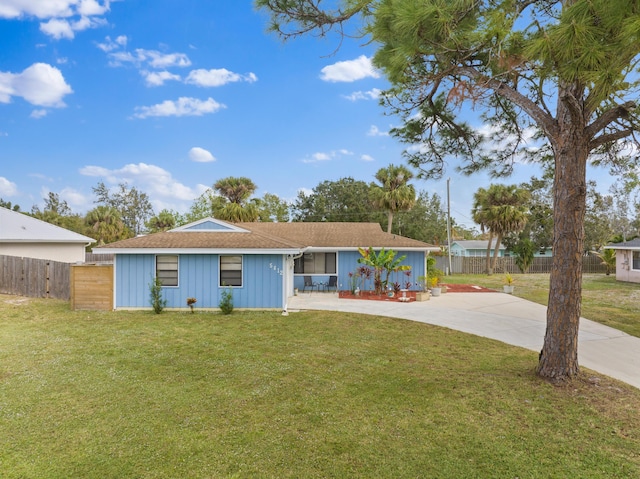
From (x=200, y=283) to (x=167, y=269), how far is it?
123 centimetres

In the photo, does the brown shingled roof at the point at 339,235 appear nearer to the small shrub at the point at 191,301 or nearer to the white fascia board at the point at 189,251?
the white fascia board at the point at 189,251

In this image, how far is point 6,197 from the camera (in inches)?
1620

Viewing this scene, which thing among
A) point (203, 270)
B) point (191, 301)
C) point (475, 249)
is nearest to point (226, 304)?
point (191, 301)

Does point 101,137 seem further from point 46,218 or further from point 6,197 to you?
point 6,197

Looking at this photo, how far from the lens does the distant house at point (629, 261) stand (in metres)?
20.6

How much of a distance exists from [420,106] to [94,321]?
10.5m

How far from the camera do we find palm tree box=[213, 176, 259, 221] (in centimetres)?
2534

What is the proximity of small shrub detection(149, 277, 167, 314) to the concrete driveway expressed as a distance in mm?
4245

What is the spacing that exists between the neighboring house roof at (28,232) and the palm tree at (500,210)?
27.7 meters

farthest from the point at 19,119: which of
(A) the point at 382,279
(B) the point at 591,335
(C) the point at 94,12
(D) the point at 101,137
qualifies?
(B) the point at 591,335

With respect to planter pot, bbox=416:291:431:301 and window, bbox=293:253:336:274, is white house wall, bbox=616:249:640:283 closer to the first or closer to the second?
planter pot, bbox=416:291:431:301

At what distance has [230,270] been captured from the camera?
1162cm

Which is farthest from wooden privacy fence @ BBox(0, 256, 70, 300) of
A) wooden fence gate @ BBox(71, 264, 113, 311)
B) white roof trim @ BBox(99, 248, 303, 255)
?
white roof trim @ BBox(99, 248, 303, 255)

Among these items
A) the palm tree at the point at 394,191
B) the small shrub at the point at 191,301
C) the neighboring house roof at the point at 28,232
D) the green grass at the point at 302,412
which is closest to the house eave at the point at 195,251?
the small shrub at the point at 191,301
